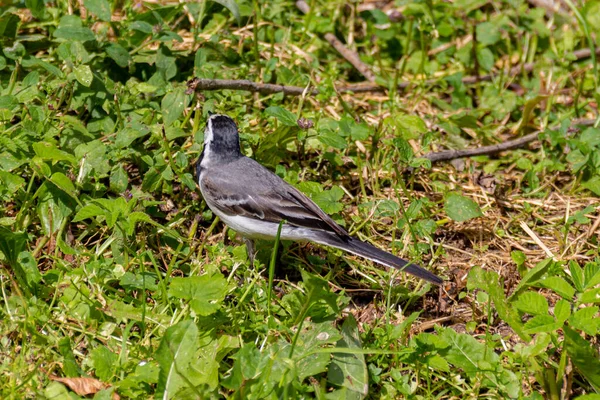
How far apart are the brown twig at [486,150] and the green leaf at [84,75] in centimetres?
285

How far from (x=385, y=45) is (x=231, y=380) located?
4.74 meters

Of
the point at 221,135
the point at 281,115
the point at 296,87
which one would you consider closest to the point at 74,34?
the point at 221,135

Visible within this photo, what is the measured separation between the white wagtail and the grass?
0.18 m

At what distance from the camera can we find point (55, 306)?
4844 mm

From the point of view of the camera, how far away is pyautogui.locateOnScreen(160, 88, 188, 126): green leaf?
5.92 meters

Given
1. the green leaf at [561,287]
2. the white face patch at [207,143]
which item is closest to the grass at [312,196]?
the green leaf at [561,287]

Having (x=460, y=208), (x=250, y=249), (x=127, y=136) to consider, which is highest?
(x=127, y=136)

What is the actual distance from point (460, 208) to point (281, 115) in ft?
5.00

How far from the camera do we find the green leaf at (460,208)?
5.72m

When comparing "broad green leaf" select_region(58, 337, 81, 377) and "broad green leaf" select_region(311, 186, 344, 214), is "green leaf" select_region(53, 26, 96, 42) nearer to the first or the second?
"broad green leaf" select_region(311, 186, 344, 214)

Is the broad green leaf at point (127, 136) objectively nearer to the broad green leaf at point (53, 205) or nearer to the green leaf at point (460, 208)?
the broad green leaf at point (53, 205)

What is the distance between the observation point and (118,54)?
629 cm

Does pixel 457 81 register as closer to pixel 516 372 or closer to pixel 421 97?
pixel 421 97

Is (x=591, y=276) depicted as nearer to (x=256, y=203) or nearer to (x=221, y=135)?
(x=256, y=203)
